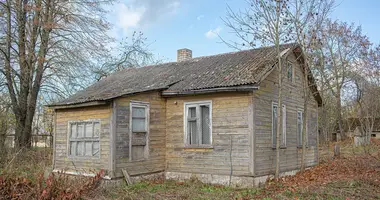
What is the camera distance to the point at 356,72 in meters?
32.2

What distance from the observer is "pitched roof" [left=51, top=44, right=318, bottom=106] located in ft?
42.5

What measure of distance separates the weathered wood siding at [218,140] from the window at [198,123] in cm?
20

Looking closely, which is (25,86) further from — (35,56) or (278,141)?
(278,141)

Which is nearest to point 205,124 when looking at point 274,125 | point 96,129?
point 274,125

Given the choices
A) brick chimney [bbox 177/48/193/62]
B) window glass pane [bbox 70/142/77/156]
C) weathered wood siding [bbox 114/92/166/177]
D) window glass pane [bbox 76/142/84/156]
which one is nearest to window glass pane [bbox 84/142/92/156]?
window glass pane [bbox 76/142/84/156]

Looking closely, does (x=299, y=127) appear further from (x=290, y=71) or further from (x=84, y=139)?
(x=84, y=139)

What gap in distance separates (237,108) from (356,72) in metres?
23.9

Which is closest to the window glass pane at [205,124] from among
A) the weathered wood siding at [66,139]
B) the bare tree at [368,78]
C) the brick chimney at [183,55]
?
the weathered wood siding at [66,139]

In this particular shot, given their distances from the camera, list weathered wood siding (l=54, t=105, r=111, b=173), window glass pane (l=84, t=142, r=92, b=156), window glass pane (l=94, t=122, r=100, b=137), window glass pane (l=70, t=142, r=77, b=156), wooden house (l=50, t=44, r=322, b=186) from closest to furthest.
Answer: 1. wooden house (l=50, t=44, r=322, b=186)
2. weathered wood siding (l=54, t=105, r=111, b=173)
3. window glass pane (l=94, t=122, r=100, b=137)
4. window glass pane (l=84, t=142, r=92, b=156)
5. window glass pane (l=70, t=142, r=77, b=156)

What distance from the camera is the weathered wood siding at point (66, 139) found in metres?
12.8

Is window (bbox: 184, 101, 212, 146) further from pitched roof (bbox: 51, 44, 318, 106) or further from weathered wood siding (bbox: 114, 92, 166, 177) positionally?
weathered wood siding (bbox: 114, 92, 166, 177)

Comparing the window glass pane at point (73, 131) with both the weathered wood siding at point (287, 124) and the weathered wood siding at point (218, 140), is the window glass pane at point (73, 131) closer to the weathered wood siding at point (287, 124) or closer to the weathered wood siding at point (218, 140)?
the weathered wood siding at point (218, 140)

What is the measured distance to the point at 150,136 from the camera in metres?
13.8

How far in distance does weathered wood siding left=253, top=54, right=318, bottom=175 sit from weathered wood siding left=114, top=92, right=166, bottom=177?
3.93m
